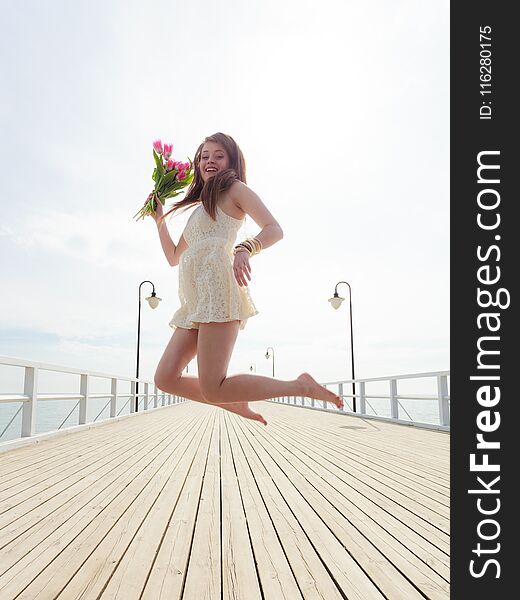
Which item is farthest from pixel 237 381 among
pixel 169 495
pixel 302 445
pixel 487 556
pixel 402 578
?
pixel 302 445

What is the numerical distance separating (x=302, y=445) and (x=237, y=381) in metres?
4.95

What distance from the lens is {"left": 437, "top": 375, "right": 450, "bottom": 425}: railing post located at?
326 inches

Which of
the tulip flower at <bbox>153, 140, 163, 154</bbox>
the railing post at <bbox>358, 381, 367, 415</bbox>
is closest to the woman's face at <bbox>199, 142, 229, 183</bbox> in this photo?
the tulip flower at <bbox>153, 140, 163, 154</bbox>

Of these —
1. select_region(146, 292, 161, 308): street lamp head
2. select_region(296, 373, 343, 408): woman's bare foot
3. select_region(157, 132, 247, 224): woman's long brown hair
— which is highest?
select_region(146, 292, 161, 308): street lamp head

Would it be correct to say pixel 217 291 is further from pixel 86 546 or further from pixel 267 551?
pixel 86 546

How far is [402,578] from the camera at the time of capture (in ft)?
6.07

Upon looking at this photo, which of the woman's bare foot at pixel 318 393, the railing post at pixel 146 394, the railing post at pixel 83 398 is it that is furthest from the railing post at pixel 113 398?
the woman's bare foot at pixel 318 393

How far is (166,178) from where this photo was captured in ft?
7.65

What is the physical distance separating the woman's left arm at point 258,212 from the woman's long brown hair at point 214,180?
0.17 feet

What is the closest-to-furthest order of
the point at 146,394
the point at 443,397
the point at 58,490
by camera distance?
the point at 58,490 → the point at 443,397 → the point at 146,394

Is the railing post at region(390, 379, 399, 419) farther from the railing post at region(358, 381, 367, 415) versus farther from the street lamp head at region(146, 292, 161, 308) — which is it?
the street lamp head at region(146, 292, 161, 308)

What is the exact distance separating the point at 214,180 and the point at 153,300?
14790 mm

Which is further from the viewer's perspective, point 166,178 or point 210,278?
point 166,178

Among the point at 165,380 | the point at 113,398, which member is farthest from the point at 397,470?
the point at 113,398
